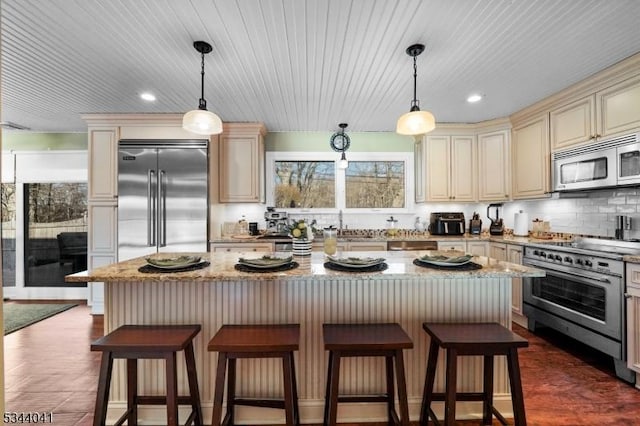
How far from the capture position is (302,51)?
255cm

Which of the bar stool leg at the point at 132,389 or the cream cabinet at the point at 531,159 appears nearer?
the bar stool leg at the point at 132,389

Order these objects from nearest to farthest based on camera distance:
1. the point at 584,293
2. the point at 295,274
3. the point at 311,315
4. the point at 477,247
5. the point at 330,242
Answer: the point at 295,274
the point at 311,315
the point at 330,242
the point at 584,293
the point at 477,247

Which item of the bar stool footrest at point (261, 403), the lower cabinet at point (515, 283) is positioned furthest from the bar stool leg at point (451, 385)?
the lower cabinet at point (515, 283)

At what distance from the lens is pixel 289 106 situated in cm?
375

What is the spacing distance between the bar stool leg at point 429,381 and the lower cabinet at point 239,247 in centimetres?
249

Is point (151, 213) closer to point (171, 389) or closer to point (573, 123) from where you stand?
point (171, 389)

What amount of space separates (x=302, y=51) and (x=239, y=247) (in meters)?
2.37

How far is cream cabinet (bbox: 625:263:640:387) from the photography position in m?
2.39

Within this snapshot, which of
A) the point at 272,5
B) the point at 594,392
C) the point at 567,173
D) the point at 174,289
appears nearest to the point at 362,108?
the point at 272,5

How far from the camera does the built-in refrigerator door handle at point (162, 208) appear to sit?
3.86 m

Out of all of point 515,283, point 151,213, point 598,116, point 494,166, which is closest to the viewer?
point 598,116

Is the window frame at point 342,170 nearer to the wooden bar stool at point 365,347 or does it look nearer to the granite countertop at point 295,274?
the granite countertop at point 295,274

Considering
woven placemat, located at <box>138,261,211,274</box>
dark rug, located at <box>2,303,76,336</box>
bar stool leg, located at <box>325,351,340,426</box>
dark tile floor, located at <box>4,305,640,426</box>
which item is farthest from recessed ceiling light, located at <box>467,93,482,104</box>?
dark rug, located at <box>2,303,76,336</box>

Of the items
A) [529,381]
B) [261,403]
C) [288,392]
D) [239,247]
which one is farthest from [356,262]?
[239,247]
